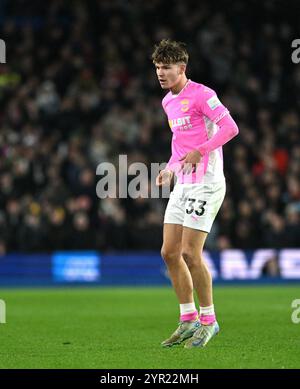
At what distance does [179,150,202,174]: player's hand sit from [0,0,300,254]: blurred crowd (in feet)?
36.1

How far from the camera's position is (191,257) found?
8945 millimetres

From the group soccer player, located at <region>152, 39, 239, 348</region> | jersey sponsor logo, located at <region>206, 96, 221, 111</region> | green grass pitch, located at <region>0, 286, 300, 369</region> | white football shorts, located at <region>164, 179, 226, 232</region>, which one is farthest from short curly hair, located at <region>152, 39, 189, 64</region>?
green grass pitch, located at <region>0, 286, 300, 369</region>

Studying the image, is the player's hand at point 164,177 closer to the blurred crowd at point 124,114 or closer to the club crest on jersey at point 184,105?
the club crest on jersey at point 184,105

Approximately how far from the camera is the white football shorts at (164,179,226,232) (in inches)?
356

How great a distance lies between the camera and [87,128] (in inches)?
897

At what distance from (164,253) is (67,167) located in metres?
12.2

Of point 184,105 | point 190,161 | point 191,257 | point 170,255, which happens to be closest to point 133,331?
point 170,255

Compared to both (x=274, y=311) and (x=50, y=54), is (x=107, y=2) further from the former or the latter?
(x=274, y=311)

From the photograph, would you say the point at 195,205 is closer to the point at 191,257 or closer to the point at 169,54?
the point at 191,257

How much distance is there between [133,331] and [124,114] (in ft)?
40.7

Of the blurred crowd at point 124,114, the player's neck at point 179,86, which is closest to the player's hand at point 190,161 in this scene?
the player's neck at point 179,86

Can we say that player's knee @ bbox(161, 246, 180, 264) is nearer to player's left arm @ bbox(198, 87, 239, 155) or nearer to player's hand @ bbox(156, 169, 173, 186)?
player's hand @ bbox(156, 169, 173, 186)

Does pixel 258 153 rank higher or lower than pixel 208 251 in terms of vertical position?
higher
